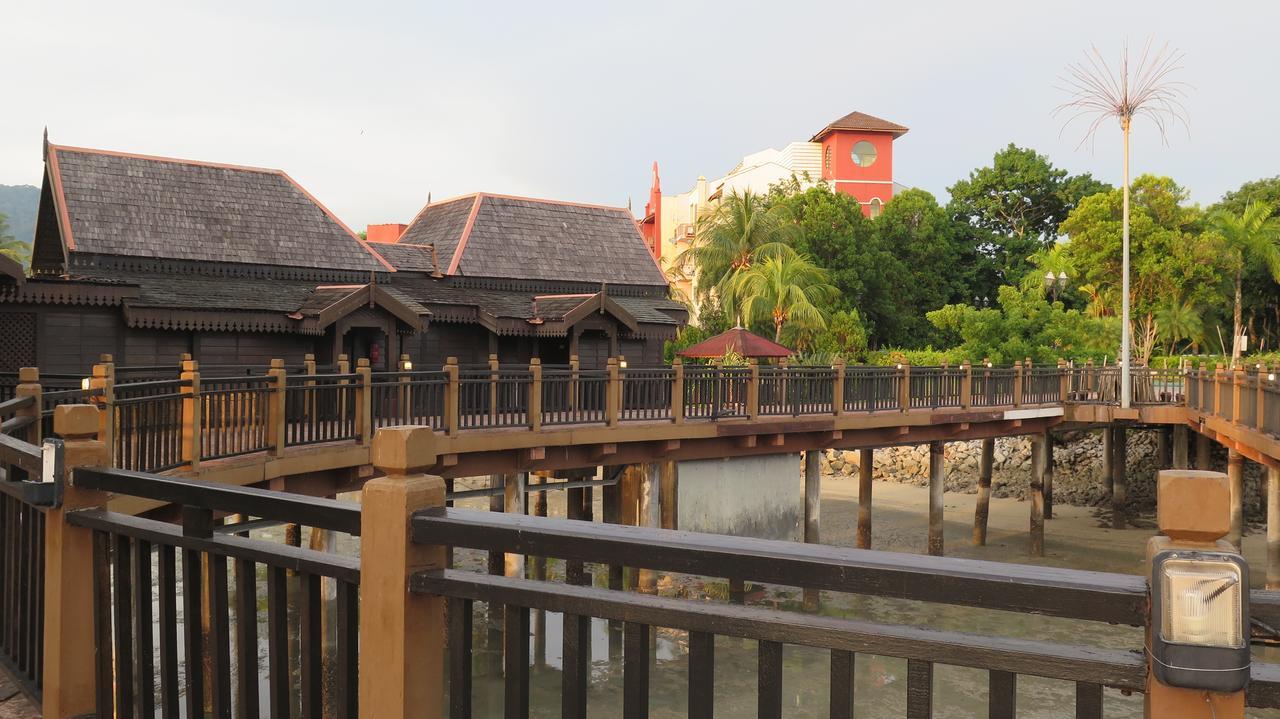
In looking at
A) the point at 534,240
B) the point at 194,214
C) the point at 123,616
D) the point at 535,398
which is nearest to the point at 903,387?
the point at 535,398

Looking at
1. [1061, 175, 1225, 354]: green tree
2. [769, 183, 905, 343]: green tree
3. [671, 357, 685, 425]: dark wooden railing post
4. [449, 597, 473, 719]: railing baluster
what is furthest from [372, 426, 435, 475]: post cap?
[769, 183, 905, 343]: green tree

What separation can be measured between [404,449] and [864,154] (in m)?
58.9

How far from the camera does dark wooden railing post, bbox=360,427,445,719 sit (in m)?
2.79

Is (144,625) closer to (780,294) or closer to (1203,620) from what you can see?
(1203,620)

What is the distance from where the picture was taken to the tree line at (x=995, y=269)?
37625 millimetres

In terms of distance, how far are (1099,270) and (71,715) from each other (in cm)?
4426

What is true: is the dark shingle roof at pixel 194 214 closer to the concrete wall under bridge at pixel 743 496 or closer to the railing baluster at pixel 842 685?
the concrete wall under bridge at pixel 743 496

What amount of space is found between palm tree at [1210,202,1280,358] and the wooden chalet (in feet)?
97.6

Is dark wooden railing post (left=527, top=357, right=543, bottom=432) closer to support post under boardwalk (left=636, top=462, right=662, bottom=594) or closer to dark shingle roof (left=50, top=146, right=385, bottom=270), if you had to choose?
support post under boardwalk (left=636, top=462, right=662, bottom=594)

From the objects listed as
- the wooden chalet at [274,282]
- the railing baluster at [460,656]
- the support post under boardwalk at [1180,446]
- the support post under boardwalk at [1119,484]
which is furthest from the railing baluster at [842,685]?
the support post under boardwalk at [1119,484]

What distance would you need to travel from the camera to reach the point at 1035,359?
3167 cm

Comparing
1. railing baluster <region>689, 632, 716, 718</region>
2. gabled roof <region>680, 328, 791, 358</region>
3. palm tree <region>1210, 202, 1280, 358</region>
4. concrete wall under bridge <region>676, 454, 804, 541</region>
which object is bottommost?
concrete wall under bridge <region>676, 454, 804, 541</region>

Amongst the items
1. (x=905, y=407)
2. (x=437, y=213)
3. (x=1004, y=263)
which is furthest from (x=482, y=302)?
(x=1004, y=263)

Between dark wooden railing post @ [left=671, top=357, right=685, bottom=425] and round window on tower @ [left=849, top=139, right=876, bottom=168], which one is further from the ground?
round window on tower @ [left=849, top=139, right=876, bottom=168]
